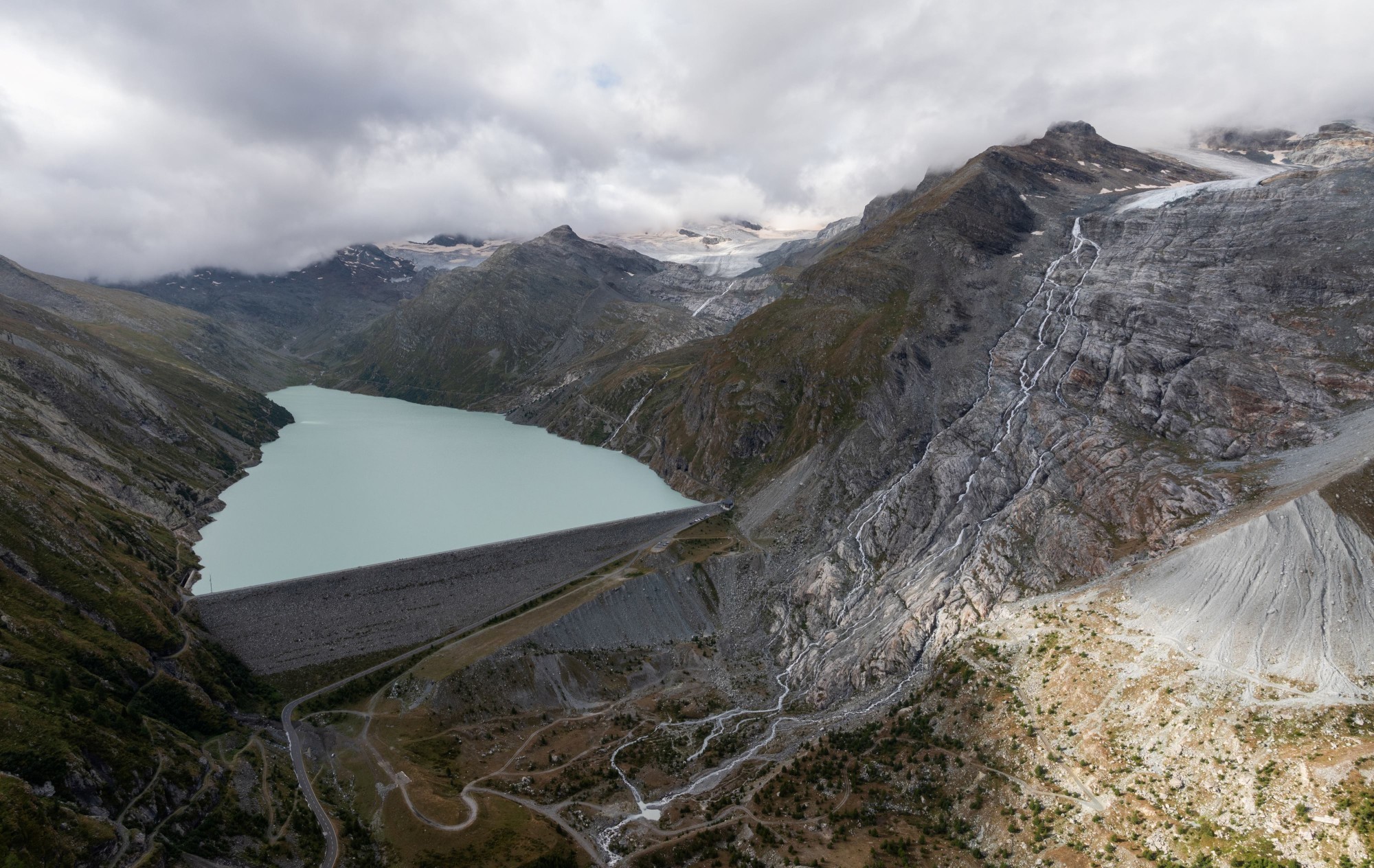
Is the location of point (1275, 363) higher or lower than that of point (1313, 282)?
lower

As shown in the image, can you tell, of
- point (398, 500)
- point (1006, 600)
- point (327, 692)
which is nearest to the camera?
point (1006, 600)

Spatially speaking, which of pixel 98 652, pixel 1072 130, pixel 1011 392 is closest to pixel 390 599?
pixel 98 652

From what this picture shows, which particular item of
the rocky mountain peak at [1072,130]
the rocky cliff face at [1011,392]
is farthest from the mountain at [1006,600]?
the rocky mountain peak at [1072,130]

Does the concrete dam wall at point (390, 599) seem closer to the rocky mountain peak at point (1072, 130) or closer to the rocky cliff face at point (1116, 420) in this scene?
the rocky cliff face at point (1116, 420)

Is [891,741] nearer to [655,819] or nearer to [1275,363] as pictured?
[655,819]

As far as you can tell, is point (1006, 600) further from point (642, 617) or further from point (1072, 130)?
point (1072, 130)

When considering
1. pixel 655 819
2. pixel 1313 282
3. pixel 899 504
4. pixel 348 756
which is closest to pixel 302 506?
pixel 348 756

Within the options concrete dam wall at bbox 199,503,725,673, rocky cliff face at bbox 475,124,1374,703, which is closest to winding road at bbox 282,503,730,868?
concrete dam wall at bbox 199,503,725,673
